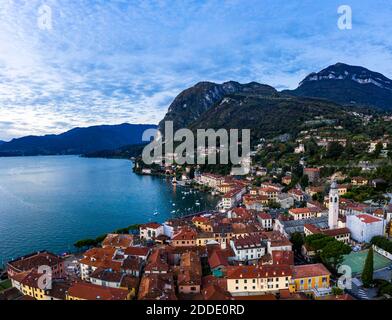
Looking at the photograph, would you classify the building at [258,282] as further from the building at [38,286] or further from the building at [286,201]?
the building at [286,201]

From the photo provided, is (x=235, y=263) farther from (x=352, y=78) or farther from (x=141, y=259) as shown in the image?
(x=352, y=78)

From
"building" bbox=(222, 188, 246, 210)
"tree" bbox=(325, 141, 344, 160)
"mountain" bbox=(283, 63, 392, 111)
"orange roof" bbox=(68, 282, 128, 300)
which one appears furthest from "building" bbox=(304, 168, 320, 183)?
"mountain" bbox=(283, 63, 392, 111)

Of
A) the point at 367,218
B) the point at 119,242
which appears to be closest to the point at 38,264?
the point at 119,242

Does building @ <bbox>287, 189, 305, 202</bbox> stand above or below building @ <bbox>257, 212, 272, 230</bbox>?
above

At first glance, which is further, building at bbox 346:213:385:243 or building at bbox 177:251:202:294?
building at bbox 346:213:385:243

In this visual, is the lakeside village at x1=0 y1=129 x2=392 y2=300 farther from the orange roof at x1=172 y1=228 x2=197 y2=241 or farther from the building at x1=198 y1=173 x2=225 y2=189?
the building at x1=198 y1=173 x2=225 y2=189

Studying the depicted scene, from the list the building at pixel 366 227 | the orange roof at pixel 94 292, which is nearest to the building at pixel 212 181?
the building at pixel 366 227

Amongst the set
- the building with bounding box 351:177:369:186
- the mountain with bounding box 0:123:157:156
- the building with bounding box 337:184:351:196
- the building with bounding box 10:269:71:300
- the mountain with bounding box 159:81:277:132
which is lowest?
the building with bounding box 10:269:71:300

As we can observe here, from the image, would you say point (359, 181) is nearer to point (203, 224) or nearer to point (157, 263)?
point (203, 224)
